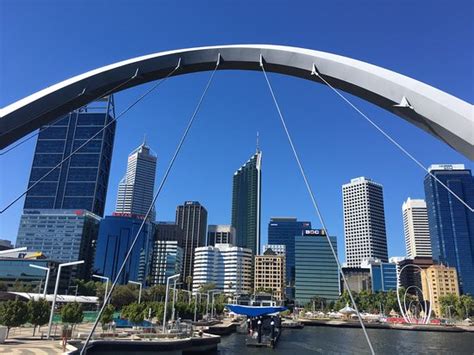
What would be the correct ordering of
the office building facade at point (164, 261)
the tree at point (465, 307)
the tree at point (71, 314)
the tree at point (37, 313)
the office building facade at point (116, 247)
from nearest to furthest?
the tree at point (37, 313) → the tree at point (71, 314) → the tree at point (465, 307) → the office building facade at point (116, 247) → the office building facade at point (164, 261)

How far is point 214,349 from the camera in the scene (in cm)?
3578

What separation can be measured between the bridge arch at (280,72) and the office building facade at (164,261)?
176998 millimetres

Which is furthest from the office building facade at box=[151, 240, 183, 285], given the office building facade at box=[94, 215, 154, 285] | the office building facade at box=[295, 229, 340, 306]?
the office building facade at box=[295, 229, 340, 306]

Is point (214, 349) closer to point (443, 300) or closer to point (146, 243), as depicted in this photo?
point (443, 300)

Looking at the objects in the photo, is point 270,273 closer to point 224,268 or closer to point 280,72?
point 224,268

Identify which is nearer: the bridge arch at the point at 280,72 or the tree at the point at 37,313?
the bridge arch at the point at 280,72

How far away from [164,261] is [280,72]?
185555 mm

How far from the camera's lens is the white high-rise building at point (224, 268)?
17562 cm

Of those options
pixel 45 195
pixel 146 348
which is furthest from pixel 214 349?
pixel 45 195

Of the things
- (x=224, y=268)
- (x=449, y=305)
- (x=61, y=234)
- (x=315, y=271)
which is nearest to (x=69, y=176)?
(x=61, y=234)

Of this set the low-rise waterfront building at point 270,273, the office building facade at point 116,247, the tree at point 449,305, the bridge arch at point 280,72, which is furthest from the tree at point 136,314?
the low-rise waterfront building at point 270,273

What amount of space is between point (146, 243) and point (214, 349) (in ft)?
492

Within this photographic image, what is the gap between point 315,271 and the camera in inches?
6693

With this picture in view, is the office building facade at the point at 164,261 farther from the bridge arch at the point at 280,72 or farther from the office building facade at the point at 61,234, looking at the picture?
the bridge arch at the point at 280,72
